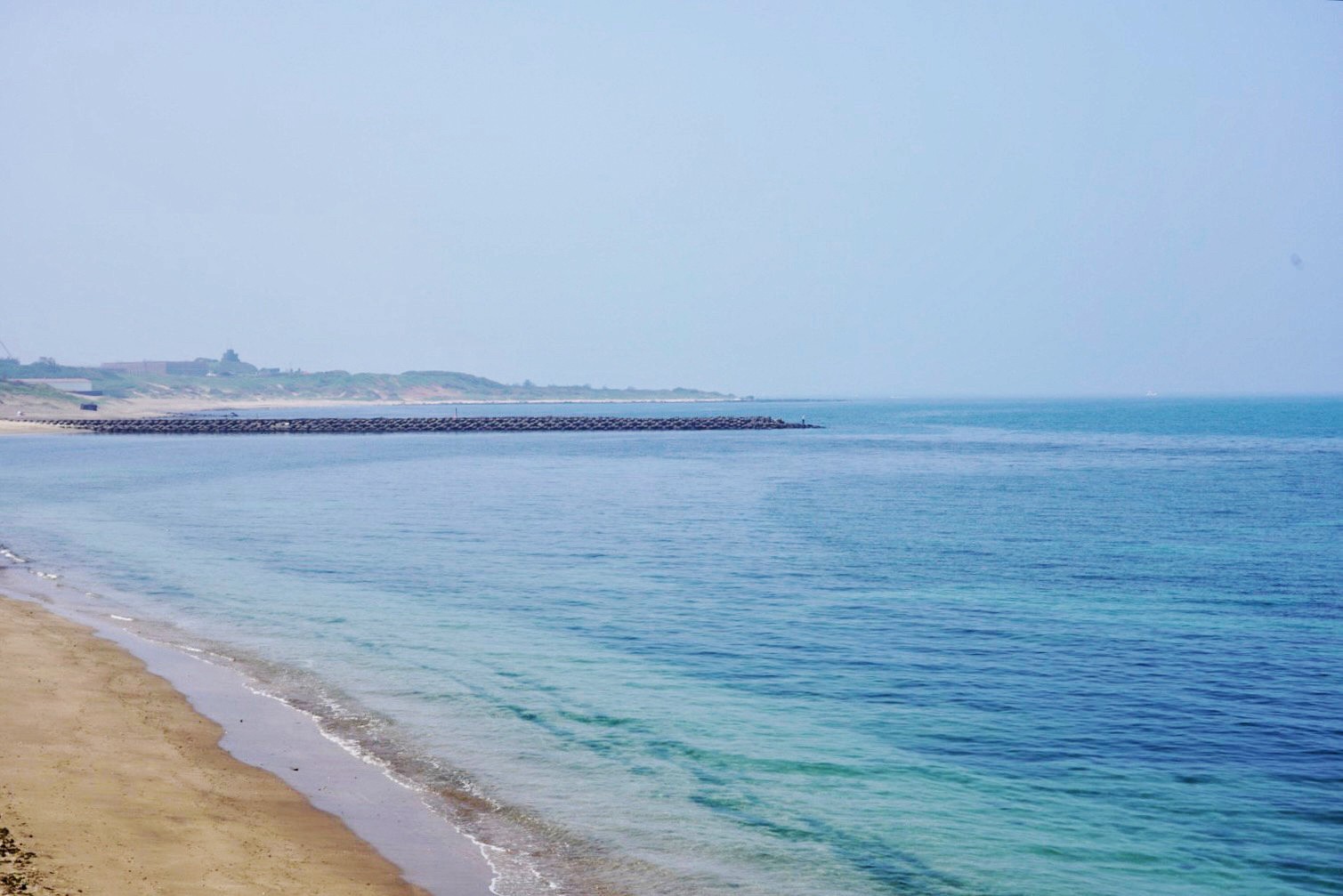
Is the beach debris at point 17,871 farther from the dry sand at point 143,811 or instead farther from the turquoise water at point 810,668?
the turquoise water at point 810,668

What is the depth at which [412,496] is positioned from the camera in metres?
52.1

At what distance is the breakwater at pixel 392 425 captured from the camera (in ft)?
412

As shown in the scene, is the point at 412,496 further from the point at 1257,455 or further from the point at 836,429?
the point at 836,429

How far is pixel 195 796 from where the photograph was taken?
12.1 metres

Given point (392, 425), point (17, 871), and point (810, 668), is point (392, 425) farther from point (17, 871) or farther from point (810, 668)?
point (17, 871)

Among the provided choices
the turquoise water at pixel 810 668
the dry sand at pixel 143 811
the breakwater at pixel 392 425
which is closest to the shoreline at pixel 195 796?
the dry sand at pixel 143 811

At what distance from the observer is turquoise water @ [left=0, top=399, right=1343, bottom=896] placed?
1191 centimetres

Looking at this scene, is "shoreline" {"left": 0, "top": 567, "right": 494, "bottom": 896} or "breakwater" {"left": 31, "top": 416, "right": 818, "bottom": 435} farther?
"breakwater" {"left": 31, "top": 416, "right": 818, "bottom": 435}

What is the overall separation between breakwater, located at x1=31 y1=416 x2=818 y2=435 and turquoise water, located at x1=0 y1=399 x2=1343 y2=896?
79548mm

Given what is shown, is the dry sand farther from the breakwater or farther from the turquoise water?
the breakwater

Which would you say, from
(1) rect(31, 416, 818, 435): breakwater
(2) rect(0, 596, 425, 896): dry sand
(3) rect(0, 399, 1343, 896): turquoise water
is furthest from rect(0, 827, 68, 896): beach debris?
(1) rect(31, 416, 818, 435): breakwater

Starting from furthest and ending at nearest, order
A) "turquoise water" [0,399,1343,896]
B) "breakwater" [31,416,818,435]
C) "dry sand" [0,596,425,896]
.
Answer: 1. "breakwater" [31,416,818,435]
2. "turquoise water" [0,399,1343,896]
3. "dry sand" [0,596,425,896]

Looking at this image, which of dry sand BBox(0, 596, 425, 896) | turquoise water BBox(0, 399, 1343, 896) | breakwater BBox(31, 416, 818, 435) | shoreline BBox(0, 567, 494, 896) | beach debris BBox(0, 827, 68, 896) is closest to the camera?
beach debris BBox(0, 827, 68, 896)

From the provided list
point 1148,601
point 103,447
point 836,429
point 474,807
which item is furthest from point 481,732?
point 836,429
